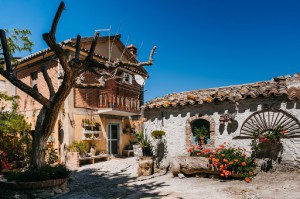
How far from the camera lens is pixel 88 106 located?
13914 mm

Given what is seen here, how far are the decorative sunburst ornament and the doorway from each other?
27.5ft

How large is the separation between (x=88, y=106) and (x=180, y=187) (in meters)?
8.00

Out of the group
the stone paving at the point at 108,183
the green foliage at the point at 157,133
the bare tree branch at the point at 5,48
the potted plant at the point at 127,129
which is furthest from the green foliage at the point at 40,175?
the potted plant at the point at 127,129

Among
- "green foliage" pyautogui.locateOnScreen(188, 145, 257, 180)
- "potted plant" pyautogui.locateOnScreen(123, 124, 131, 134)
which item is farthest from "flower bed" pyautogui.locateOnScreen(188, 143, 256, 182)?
"potted plant" pyautogui.locateOnScreen(123, 124, 131, 134)

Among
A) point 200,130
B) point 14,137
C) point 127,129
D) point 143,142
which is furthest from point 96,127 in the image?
point 200,130

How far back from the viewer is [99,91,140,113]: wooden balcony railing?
47.5 feet

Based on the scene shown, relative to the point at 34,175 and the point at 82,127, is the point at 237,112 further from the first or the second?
the point at 82,127

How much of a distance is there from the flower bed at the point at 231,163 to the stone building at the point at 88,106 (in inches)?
257

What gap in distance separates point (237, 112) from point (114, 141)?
8.58 meters

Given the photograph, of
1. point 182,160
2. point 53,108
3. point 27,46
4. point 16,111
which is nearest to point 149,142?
point 182,160

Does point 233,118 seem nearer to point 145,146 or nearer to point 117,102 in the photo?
point 145,146

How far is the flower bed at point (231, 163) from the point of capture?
811 cm

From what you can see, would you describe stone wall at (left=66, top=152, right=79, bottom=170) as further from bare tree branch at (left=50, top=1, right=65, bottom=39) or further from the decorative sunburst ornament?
the decorative sunburst ornament

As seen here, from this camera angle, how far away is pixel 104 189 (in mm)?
8016
